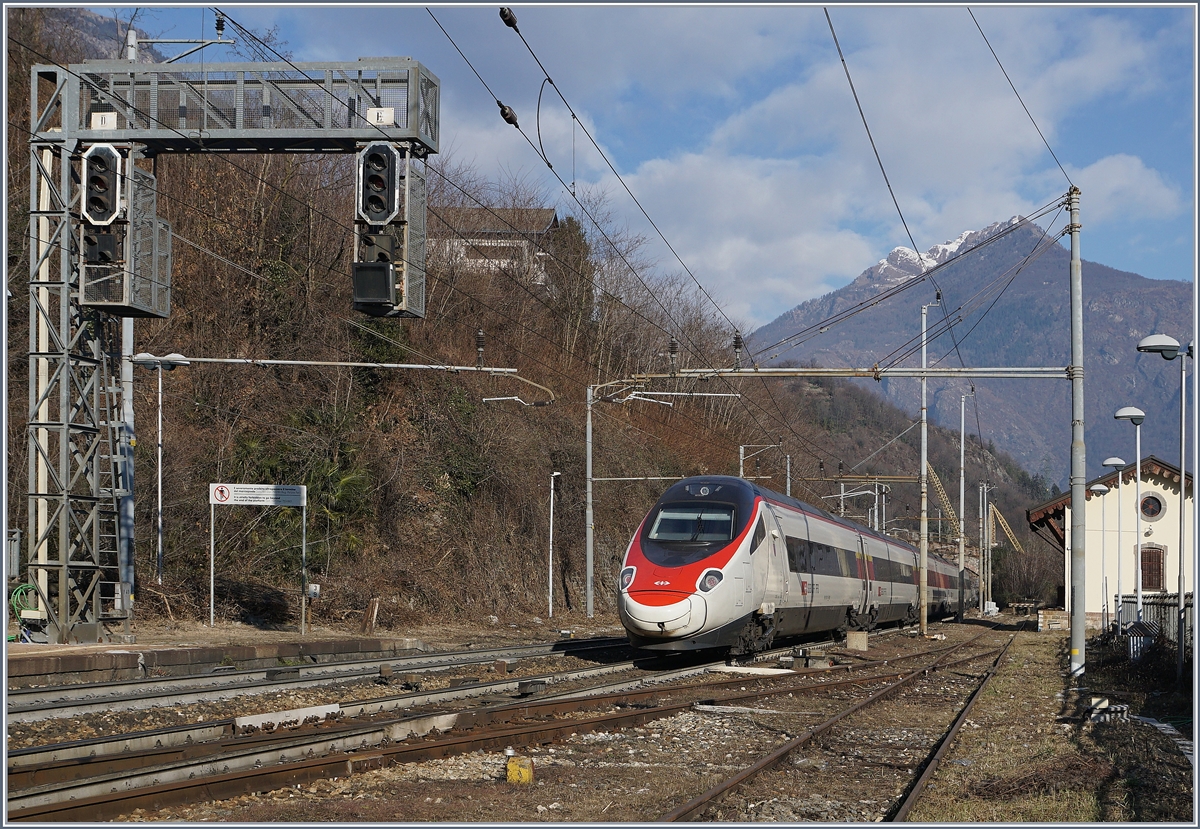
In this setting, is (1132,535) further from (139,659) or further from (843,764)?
(139,659)

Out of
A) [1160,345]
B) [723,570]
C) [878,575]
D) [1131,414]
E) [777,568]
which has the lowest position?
[878,575]

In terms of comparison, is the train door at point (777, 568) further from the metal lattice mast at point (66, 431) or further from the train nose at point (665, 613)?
the metal lattice mast at point (66, 431)

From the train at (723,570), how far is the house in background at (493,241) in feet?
83.2

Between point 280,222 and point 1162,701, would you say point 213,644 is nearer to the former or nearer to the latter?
point 1162,701

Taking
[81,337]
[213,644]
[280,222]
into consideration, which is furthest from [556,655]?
[280,222]

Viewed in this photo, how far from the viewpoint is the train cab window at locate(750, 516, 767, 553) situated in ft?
66.2

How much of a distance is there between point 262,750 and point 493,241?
43953mm

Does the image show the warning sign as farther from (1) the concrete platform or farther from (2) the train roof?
(2) the train roof

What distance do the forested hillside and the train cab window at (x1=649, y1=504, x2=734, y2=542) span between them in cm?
654

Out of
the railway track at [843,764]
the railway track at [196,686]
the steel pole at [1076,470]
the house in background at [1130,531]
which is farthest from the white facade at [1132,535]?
the railway track at [196,686]

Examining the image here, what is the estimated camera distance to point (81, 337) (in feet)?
62.4

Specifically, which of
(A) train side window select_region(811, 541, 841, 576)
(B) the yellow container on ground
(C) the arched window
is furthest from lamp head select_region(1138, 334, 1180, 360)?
(C) the arched window

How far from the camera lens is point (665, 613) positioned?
18.4 metres

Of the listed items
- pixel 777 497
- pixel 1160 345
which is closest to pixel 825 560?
pixel 777 497
